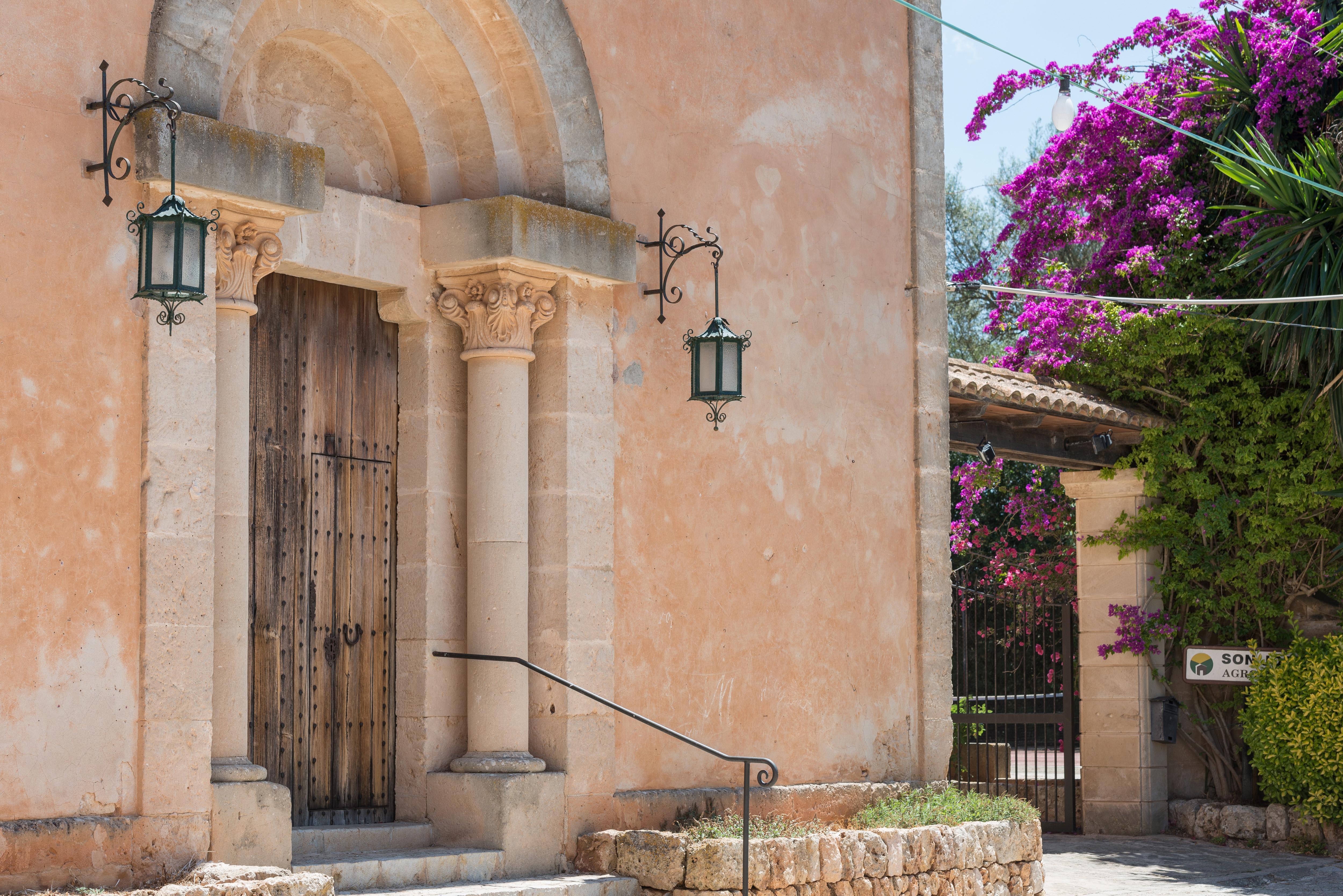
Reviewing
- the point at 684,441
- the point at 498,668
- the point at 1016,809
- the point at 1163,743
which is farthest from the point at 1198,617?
the point at 498,668

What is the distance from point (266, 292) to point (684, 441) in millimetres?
2244

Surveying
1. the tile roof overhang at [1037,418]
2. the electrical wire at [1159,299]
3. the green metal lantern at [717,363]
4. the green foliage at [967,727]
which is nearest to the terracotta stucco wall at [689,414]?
the green metal lantern at [717,363]

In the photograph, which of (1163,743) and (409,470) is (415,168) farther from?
(1163,743)

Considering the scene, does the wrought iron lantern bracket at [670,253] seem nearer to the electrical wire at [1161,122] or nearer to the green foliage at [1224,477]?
the electrical wire at [1161,122]

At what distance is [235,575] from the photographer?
6.08m

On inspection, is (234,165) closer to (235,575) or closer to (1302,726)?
(235,575)

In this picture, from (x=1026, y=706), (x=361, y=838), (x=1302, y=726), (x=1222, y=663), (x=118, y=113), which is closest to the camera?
(x=118, y=113)

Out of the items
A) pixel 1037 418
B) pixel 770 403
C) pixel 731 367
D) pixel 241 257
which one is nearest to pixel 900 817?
pixel 770 403

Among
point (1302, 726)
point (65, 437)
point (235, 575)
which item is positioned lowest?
point (1302, 726)

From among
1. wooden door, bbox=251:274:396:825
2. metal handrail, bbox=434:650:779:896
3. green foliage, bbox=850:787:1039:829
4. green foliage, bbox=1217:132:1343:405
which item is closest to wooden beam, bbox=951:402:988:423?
green foliage, bbox=1217:132:1343:405

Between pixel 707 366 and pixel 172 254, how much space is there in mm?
2934

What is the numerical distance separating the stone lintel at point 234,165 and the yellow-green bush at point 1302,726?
27.1 feet

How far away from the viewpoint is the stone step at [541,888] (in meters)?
6.23

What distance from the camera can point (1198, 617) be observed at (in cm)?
1222
